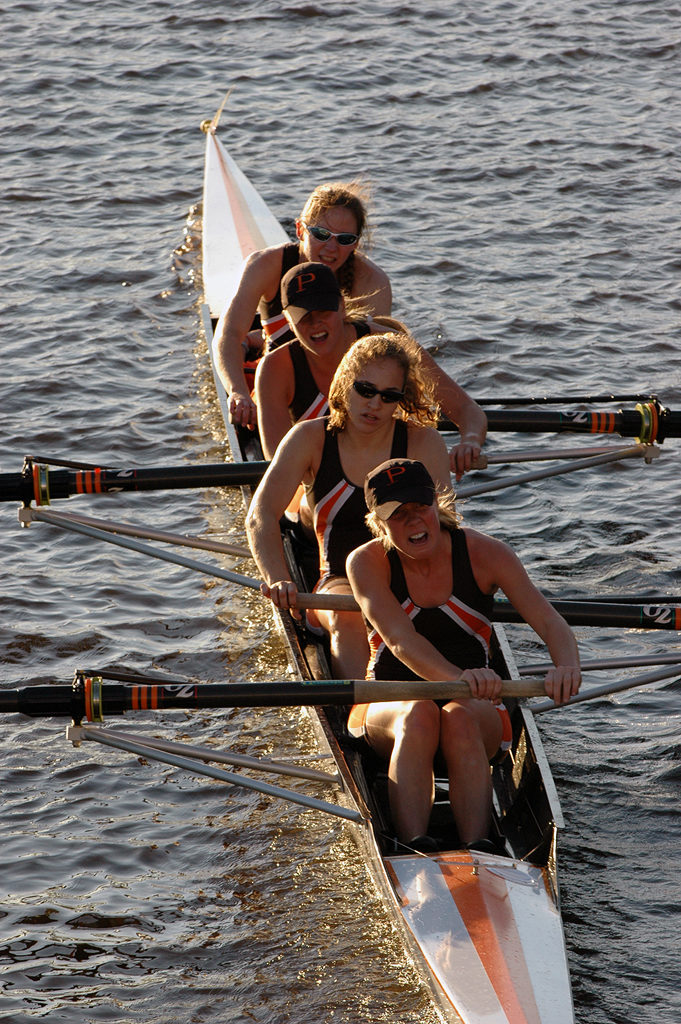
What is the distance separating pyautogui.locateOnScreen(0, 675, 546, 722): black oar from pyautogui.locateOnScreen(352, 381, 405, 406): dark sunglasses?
1066mm

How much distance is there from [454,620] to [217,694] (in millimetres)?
843

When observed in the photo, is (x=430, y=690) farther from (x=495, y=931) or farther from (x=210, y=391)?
(x=210, y=391)

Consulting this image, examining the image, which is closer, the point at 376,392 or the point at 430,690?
the point at 430,690

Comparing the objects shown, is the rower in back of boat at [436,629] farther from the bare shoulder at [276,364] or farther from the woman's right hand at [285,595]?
the bare shoulder at [276,364]

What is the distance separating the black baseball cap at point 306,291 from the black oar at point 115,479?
0.68 m

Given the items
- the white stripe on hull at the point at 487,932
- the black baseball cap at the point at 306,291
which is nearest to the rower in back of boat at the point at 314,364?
the black baseball cap at the point at 306,291

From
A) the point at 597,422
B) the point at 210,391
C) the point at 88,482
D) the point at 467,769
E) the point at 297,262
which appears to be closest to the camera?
the point at 467,769

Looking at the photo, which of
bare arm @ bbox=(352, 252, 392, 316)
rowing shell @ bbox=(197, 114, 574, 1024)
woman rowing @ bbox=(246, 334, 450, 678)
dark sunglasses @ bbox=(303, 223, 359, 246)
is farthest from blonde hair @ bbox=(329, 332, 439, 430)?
bare arm @ bbox=(352, 252, 392, 316)

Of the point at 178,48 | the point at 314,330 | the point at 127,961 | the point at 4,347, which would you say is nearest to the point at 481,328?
the point at 4,347

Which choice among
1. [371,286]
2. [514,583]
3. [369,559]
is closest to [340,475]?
[369,559]

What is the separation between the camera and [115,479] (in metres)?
5.43

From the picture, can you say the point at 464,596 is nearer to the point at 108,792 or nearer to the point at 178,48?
the point at 108,792

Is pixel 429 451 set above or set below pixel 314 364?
below

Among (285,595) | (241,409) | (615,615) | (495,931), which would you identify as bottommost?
(495,931)
